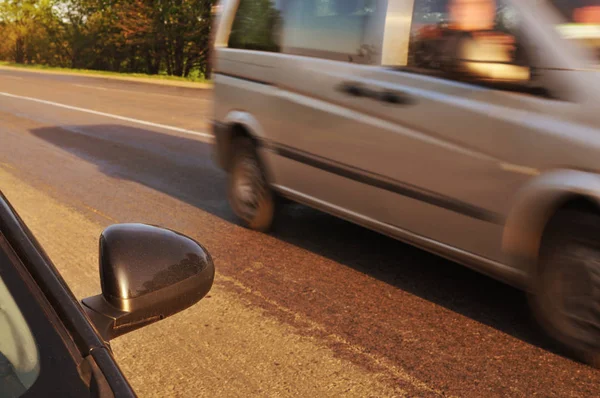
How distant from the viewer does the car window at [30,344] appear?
1.55 m

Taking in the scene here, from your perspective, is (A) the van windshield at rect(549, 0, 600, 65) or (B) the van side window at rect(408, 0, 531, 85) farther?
(B) the van side window at rect(408, 0, 531, 85)

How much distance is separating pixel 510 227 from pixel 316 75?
1.81 meters

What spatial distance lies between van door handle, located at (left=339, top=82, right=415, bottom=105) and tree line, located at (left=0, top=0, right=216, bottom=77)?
3803cm

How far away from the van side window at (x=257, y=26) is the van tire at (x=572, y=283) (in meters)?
2.62

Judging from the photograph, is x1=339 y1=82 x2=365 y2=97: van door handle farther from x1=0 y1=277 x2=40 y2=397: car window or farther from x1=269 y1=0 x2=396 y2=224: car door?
x1=0 y1=277 x2=40 y2=397: car window

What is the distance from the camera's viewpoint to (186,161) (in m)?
10.0

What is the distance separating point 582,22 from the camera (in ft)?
12.4

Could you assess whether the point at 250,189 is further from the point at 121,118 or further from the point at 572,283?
the point at 121,118

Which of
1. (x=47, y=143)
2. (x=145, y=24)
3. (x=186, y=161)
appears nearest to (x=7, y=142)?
(x=47, y=143)

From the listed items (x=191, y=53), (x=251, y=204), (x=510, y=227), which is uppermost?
(x=510, y=227)

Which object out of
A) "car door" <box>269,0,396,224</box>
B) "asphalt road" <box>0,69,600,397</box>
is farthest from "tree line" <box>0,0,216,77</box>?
"car door" <box>269,0,396,224</box>

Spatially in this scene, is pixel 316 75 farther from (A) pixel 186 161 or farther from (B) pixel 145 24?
(B) pixel 145 24

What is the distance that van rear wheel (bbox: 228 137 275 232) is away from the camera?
618cm

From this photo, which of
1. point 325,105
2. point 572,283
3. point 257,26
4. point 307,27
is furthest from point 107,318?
point 257,26
